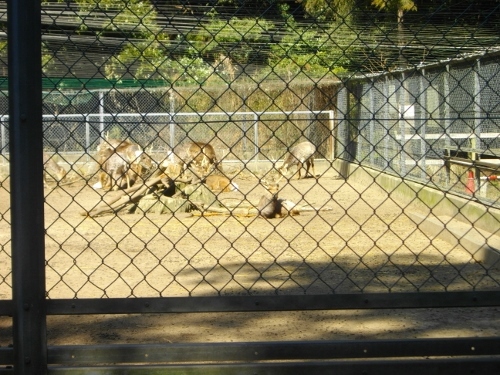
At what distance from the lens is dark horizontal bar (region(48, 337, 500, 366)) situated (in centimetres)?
303

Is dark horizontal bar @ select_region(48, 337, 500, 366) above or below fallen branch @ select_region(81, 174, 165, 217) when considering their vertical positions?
below

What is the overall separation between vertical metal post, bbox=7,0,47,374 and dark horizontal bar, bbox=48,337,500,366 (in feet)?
0.43

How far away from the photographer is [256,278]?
6891mm

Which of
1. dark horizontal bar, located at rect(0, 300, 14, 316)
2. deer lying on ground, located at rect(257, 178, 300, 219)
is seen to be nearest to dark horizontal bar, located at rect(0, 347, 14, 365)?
dark horizontal bar, located at rect(0, 300, 14, 316)

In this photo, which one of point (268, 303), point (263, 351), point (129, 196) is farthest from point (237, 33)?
point (129, 196)

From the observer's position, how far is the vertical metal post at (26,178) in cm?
291

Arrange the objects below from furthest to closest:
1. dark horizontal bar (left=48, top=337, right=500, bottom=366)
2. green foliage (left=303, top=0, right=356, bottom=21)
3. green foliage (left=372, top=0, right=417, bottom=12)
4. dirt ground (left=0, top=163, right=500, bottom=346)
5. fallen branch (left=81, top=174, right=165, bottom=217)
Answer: fallen branch (left=81, top=174, right=165, bottom=217), dirt ground (left=0, top=163, right=500, bottom=346), green foliage (left=372, top=0, right=417, bottom=12), green foliage (left=303, top=0, right=356, bottom=21), dark horizontal bar (left=48, top=337, right=500, bottom=366)

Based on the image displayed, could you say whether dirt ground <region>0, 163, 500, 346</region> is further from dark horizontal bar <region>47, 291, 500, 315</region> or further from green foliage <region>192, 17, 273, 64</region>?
green foliage <region>192, 17, 273, 64</region>

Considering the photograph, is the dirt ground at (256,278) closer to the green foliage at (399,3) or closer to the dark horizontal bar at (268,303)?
the dark horizontal bar at (268,303)

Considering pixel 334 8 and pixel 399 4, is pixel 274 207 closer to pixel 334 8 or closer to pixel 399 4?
pixel 399 4

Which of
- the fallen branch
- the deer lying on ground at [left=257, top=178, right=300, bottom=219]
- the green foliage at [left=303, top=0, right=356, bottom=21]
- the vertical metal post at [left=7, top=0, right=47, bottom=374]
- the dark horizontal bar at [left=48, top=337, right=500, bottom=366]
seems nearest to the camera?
the vertical metal post at [left=7, top=0, right=47, bottom=374]

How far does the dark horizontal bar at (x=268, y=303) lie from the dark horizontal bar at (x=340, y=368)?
0.22 meters

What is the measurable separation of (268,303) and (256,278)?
12.4 ft

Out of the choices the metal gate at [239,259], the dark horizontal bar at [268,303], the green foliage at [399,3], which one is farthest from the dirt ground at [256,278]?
the green foliage at [399,3]
